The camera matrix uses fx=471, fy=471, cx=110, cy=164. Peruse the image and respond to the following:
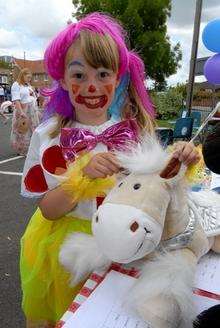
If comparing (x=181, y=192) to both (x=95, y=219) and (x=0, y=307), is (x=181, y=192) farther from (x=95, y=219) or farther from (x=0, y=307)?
(x=0, y=307)

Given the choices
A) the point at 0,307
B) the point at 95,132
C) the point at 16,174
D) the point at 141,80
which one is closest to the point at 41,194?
the point at 95,132

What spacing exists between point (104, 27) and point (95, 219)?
26.5 inches

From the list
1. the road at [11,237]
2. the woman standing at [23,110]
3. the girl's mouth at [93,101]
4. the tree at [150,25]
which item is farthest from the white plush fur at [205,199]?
the tree at [150,25]

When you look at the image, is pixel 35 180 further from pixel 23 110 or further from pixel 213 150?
pixel 23 110

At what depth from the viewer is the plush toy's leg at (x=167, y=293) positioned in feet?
2.71

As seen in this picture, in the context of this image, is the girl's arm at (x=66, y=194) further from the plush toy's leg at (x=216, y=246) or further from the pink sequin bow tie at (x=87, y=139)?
the plush toy's leg at (x=216, y=246)

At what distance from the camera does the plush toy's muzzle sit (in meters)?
0.84

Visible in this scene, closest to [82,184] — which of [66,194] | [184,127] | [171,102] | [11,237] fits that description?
[66,194]

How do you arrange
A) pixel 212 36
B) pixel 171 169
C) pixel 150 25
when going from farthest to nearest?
pixel 150 25 → pixel 212 36 → pixel 171 169

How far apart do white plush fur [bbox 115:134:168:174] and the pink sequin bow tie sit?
313 mm

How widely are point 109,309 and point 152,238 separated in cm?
15

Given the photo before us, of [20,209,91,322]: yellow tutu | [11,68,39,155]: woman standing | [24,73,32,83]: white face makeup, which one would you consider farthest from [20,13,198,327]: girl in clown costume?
[24,73,32,83]: white face makeup

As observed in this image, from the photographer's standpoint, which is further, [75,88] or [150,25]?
[150,25]

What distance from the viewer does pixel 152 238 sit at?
87 centimetres
